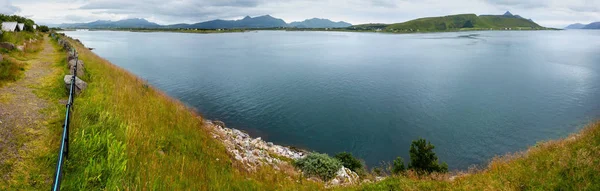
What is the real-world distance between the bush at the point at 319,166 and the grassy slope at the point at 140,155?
23.1ft

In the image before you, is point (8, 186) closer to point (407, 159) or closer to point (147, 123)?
point (147, 123)

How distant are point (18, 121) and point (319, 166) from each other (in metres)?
14.6

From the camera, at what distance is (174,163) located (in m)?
9.02

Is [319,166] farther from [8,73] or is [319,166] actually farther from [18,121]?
[8,73]

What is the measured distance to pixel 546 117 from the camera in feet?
119

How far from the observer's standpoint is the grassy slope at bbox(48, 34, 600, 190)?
22.4 feet

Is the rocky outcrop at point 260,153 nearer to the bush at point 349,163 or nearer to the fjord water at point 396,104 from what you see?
the bush at point 349,163

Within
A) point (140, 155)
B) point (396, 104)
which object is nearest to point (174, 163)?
point (140, 155)

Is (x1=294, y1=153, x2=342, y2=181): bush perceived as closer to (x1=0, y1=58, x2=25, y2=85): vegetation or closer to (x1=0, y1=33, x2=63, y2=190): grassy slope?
(x1=0, y1=33, x2=63, y2=190): grassy slope

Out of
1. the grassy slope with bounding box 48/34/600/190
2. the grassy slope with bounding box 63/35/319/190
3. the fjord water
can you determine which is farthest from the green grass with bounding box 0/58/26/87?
the fjord water

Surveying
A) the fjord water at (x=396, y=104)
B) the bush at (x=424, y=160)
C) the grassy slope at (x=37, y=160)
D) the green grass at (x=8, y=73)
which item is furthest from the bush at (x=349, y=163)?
the green grass at (x=8, y=73)

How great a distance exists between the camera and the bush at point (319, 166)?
18031 mm

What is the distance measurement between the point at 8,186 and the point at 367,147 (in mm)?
26537

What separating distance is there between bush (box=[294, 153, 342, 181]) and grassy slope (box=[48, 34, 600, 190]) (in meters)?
7.07
